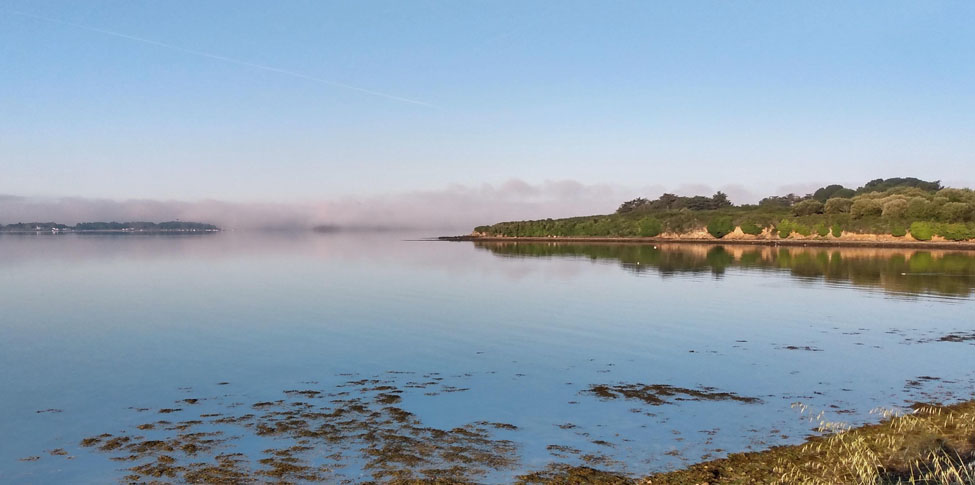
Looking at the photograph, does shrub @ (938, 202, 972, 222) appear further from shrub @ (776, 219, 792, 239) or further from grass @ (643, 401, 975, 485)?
grass @ (643, 401, 975, 485)

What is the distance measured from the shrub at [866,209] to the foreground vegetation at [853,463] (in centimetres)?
19028

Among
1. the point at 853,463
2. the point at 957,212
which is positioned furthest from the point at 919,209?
the point at 853,463

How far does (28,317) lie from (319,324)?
16836mm

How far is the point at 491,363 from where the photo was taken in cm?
2542

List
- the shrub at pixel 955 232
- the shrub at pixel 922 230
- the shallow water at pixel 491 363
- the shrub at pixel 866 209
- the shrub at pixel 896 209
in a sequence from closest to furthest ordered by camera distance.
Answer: the shallow water at pixel 491 363 → the shrub at pixel 955 232 → the shrub at pixel 922 230 → the shrub at pixel 896 209 → the shrub at pixel 866 209

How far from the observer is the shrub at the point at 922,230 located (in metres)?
157

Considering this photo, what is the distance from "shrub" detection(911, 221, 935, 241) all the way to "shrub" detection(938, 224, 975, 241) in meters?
1.96

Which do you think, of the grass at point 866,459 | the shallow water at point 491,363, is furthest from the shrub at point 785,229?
the grass at point 866,459

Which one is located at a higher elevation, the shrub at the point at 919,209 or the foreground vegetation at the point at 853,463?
the shrub at the point at 919,209

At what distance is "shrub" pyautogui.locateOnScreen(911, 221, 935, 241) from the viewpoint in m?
157

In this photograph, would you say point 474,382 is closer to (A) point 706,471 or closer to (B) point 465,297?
(A) point 706,471

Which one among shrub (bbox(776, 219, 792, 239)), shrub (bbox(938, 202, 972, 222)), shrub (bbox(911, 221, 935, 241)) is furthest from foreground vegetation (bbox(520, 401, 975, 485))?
shrub (bbox(776, 219, 792, 239))

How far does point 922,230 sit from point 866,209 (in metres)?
26.5

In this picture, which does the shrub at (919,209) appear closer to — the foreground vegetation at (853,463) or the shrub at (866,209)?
the shrub at (866,209)
